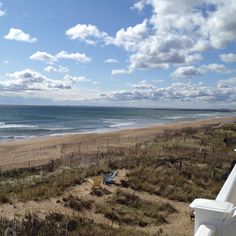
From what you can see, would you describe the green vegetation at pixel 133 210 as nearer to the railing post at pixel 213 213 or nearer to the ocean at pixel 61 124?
the railing post at pixel 213 213

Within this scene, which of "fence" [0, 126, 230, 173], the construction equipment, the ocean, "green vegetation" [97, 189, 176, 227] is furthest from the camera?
the ocean

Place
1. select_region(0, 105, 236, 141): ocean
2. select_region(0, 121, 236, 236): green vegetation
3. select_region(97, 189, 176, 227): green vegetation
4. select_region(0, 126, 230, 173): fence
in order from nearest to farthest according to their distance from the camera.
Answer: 1. select_region(0, 121, 236, 236): green vegetation
2. select_region(97, 189, 176, 227): green vegetation
3. select_region(0, 126, 230, 173): fence
4. select_region(0, 105, 236, 141): ocean

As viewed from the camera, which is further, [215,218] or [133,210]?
[133,210]

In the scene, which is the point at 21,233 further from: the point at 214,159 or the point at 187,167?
the point at 214,159

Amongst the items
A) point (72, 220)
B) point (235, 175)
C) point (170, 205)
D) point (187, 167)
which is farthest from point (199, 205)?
point (187, 167)

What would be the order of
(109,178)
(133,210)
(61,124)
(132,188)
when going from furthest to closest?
(61,124), (109,178), (132,188), (133,210)

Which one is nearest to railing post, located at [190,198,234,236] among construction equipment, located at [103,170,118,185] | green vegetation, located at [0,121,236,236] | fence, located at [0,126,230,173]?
green vegetation, located at [0,121,236,236]

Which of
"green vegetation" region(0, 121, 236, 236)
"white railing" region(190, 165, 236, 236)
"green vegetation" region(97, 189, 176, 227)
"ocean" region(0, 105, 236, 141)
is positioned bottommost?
"ocean" region(0, 105, 236, 141)

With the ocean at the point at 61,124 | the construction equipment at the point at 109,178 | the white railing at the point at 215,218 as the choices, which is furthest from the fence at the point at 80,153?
the white railing at the point at 215,218

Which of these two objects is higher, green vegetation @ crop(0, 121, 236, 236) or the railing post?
the railing post

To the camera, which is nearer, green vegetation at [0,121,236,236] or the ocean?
green vegetation at [0,121,236,236]

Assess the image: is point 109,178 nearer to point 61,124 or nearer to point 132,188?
point 132,188

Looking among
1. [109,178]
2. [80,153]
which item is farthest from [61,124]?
[109,178]

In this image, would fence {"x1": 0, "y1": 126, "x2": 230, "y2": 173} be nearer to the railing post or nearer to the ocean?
the ocean
